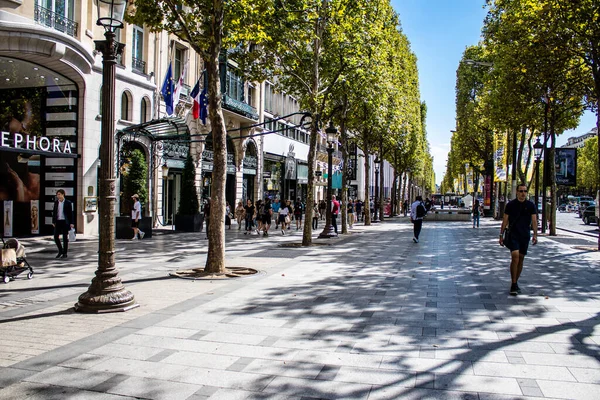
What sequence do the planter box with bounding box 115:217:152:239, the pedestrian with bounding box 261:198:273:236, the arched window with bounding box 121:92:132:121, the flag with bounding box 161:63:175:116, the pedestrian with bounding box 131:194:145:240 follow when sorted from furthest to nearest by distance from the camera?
the arched window with bounding box 121:92:132:121, the pedestrian with bounding box 261:198:273:236, the flag with bounding box 161:63:175:116, the pedestrian with bounding box 131:194:145:240, the planter box with bounding box 115:217:152:239

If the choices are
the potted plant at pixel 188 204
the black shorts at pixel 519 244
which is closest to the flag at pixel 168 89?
the potted plant at pixel 188 204

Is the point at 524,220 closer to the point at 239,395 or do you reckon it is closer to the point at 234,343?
the point at 234,343

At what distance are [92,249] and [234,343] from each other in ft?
36.8

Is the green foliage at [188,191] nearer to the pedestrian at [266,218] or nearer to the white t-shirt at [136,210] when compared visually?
the pedestrian at [266,218]

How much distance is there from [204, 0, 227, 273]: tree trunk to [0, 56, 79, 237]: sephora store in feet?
33.4

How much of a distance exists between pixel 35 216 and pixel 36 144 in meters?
3.02

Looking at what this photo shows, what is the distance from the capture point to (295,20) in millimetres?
19250

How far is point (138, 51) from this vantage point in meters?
23.9

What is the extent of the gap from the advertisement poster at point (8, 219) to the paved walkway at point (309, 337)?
8236 mm

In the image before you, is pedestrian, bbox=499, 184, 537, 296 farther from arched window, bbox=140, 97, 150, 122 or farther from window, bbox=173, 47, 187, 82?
window, bbox=173, 47, 187, 82

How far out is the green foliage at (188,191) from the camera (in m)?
23.2

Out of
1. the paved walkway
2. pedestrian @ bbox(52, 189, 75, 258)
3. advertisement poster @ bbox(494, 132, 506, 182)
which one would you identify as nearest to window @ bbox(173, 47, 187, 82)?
pedestrian @ bbox(52, 189, 75, 258)

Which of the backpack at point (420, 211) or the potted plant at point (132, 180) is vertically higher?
the potted plant at point (132, 180)

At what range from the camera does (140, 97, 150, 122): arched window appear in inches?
954
